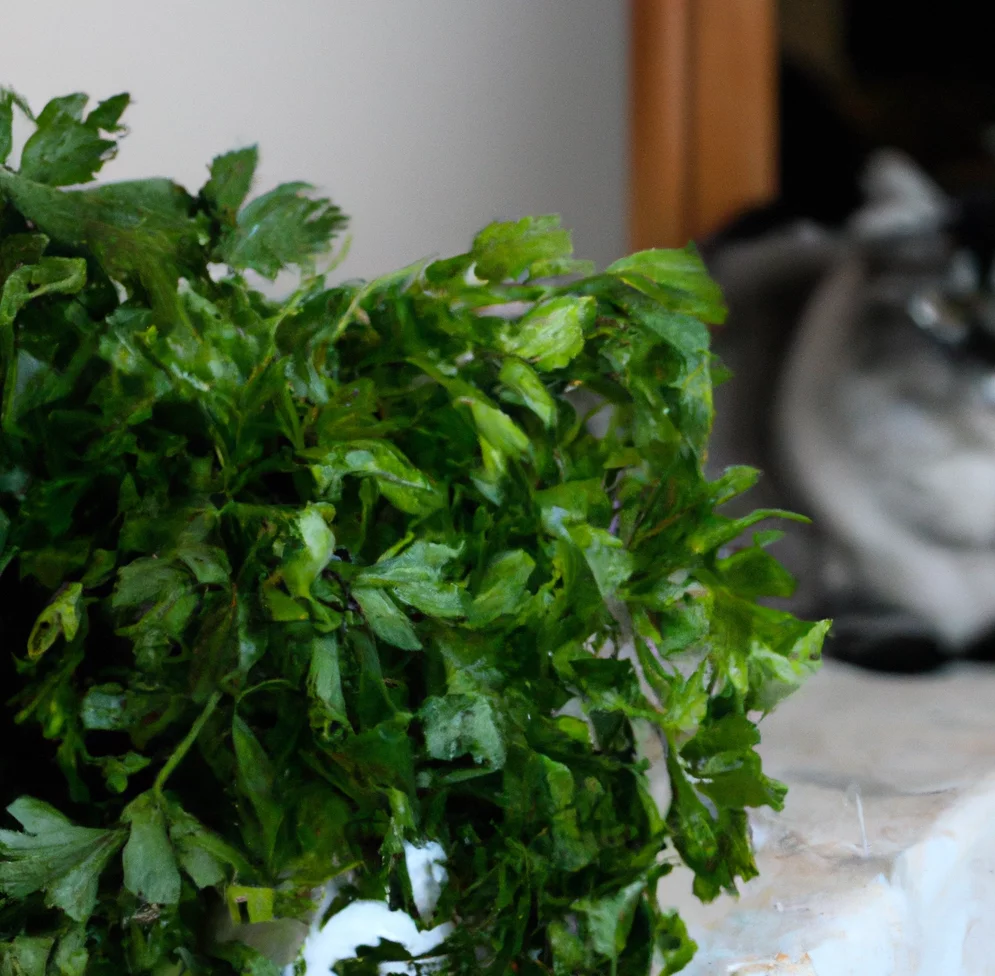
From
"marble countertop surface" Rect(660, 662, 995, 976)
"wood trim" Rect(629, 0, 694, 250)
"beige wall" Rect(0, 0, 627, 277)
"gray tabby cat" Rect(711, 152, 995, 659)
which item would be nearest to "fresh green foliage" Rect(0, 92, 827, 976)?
"marble countertop surface" Rect(660, 662, 995, 976)

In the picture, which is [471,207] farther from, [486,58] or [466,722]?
[466,722]

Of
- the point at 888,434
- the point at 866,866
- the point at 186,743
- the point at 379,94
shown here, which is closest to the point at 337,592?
the point at 186,743

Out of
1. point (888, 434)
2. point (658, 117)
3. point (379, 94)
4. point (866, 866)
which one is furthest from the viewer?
point (658, 117)

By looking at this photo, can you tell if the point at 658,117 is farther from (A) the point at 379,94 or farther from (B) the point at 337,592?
(B) the point at 337,592

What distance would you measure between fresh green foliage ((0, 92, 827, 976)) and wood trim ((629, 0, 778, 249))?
964 millimetres

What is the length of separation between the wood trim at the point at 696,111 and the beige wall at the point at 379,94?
4cm

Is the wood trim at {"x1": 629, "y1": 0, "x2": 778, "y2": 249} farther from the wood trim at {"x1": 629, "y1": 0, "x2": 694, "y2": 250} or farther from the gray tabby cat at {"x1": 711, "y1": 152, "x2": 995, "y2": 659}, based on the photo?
the gray tabby cat at {"x1": 711, "y1": 152, "x2": 995, "y2": 659}

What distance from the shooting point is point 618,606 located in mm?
341

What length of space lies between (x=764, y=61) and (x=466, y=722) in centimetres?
124

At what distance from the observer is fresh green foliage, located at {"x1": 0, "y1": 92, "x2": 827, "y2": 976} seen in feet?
0.98

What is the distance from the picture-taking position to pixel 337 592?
301 millimetres

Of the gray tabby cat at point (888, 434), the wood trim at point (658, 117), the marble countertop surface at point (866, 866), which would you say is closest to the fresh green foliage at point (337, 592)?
the marble countertop surface at point (866, 866)

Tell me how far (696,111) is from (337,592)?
1.14m

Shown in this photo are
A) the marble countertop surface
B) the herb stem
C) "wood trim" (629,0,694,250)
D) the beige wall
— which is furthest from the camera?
"wood trim" (629,0,694,250)
